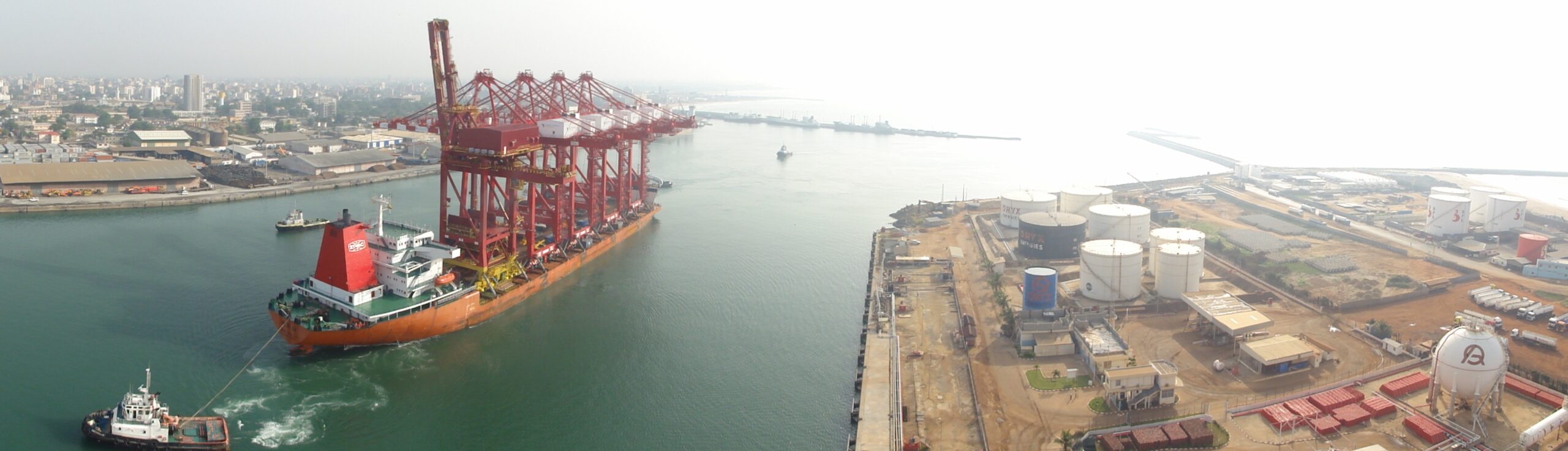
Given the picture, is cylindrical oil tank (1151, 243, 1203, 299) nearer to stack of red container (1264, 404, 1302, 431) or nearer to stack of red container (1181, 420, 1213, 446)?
stack of red container (1264, 404, 1302, 431)

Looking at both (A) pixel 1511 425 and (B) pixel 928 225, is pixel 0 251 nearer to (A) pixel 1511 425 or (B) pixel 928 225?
(B) pixel 928 225

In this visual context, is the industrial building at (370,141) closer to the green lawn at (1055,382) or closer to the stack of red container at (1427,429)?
the green lawn at (1055,382)

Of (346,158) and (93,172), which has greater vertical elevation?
(346,158)

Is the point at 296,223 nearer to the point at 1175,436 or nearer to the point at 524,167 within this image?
the point at 524,167

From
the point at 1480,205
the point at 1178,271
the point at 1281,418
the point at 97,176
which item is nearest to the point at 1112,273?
the point at 1178,271

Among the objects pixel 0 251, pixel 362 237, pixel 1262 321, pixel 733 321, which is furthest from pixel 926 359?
pixel 0 251

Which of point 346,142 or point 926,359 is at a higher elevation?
point 346,142
